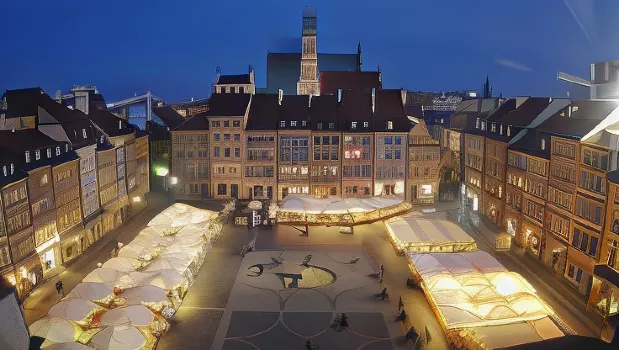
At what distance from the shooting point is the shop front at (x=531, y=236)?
52750mm

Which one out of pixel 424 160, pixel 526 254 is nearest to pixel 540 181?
pixel 526 254

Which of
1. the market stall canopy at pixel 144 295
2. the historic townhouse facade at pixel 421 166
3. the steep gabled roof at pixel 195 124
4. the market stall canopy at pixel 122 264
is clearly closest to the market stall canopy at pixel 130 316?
the market stall canopy at pixel 144 295

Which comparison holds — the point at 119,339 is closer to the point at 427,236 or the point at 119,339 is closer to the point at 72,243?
the point at 72,243

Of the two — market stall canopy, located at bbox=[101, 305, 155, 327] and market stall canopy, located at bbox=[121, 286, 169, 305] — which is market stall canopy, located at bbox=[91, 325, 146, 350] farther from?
market stall canopy, located at bbox=[121, 286, 169, 305]

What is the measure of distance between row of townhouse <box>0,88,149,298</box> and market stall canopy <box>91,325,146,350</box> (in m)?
13.7

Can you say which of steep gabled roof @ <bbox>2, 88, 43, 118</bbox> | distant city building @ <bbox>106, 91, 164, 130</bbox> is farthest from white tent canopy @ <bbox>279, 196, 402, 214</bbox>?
distant city building @ <bbox>106, 91, 164, 130</bbox>

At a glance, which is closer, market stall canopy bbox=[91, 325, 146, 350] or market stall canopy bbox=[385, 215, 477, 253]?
market stall canopy bbox=[91, 325, 146, 350]

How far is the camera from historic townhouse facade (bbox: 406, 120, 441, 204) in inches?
2950

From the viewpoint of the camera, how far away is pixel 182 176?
253 feet

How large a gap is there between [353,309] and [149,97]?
74.1m

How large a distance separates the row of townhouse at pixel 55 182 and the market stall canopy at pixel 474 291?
2935 centimetres

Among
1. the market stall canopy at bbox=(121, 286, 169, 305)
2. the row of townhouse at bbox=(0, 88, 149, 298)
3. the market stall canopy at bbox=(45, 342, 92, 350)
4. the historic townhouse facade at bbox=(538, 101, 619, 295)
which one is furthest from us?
the row of townhouse at bbox=(0, 88, 149, 298)

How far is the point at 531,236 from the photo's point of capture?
54594mm

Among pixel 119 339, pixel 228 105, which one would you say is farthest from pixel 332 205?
pixel 119 339
